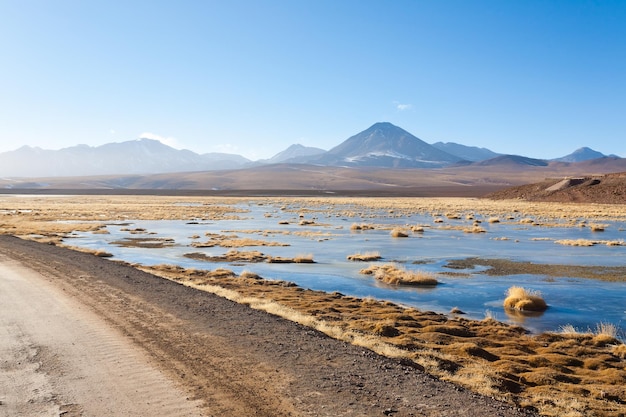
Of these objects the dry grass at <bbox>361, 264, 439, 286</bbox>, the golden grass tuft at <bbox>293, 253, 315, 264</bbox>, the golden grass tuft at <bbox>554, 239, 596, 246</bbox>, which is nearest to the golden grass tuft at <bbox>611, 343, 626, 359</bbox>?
the dry grass at <bbox>361, 264, 439, 286</bbox>

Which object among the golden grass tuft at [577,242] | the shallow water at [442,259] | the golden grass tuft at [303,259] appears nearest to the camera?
the shallow water at [442,259]

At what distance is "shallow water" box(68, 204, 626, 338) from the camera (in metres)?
18.6

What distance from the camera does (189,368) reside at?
9508 millimetres

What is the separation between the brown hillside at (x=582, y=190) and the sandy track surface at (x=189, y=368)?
341 feet

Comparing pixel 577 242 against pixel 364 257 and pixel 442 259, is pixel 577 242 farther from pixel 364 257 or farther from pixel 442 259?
pixel 364 257

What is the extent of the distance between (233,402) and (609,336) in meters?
10.2

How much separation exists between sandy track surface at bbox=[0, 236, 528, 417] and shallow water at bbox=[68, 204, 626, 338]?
25.5ft

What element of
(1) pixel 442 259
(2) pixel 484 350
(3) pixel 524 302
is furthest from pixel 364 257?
(2) pixel 484 350

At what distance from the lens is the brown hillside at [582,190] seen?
10450 centimetres

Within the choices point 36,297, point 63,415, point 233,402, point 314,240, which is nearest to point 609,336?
point 233,402

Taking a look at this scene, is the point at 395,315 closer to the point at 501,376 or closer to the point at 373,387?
the point at 501,376

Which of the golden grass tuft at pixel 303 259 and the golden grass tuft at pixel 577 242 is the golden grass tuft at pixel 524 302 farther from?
the golden grass tuft at pixel 577 242

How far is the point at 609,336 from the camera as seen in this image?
13.7 m

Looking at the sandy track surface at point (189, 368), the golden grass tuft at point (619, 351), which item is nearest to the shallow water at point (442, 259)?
the golden grass tuft at point (619, 351)
